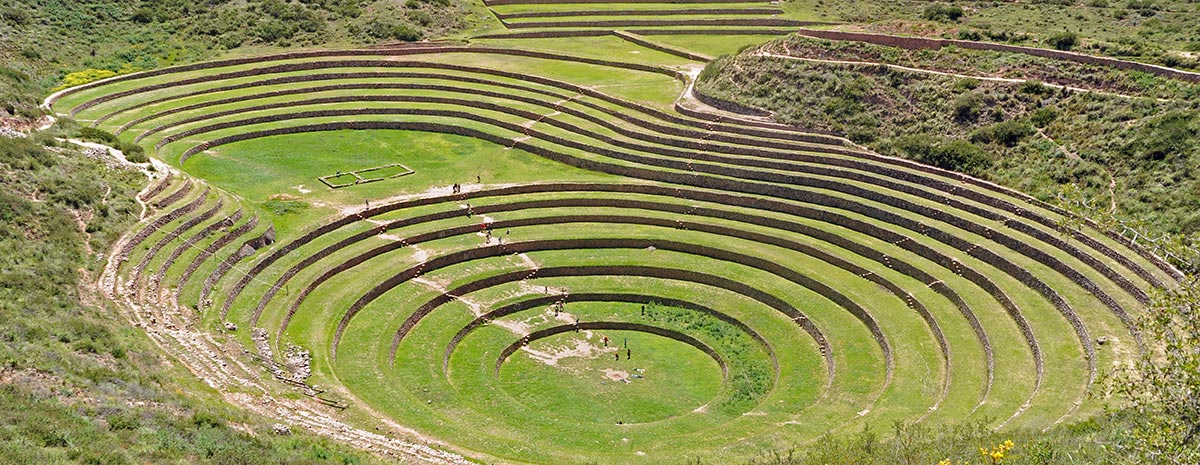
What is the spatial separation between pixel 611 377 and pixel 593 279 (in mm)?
7973

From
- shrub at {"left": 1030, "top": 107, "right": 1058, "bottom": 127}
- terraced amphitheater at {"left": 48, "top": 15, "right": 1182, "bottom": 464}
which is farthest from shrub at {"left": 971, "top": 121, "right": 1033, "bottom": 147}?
terraced amphitheater at {"left": 48, "top": 15, "right": 1182, "bottom": 464}

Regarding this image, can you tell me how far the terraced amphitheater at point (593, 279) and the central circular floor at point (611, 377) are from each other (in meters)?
0.13

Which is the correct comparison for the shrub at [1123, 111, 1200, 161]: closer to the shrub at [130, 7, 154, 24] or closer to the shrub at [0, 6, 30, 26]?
the shrub at [130, 7, 154, 24]

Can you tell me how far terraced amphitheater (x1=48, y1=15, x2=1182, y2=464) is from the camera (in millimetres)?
33531

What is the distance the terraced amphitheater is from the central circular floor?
132mm

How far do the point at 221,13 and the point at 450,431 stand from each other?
202ft

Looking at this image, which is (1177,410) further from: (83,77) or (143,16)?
(143,16)

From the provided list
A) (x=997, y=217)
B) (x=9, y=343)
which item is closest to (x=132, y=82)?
(x=9, y=343)

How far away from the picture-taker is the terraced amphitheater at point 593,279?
110 feet

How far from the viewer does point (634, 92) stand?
6700cm

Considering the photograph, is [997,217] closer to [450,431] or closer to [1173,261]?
[1173,261]

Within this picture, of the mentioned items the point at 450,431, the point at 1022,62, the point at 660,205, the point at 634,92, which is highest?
the point at 1022,62

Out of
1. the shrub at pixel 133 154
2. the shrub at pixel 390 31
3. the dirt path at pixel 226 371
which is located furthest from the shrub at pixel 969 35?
the shrub at pixel 133 154

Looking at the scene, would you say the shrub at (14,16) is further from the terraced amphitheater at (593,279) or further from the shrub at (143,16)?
the terraced amphitheater at (593,279)
